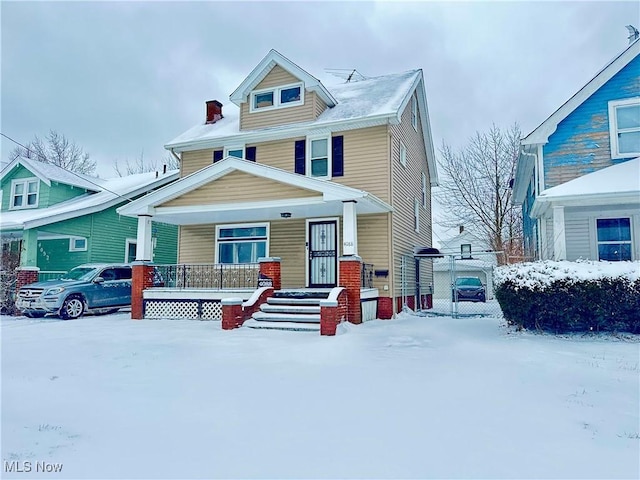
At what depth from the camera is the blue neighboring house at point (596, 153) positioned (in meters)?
11.5

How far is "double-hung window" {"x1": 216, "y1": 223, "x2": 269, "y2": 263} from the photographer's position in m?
14.7

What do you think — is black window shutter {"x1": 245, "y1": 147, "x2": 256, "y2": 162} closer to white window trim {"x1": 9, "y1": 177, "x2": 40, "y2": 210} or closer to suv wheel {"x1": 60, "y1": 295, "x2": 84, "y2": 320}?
suv wheel {"x1": 60, "y1": 295, "x2": 84, "y2": 320}

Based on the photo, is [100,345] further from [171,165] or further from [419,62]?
[171,165]

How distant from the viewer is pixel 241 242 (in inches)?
588

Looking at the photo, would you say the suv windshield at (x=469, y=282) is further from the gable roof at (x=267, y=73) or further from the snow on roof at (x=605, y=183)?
the gable roof at (x=267, y=73)

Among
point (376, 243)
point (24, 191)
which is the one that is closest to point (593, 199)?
point (376, 243)

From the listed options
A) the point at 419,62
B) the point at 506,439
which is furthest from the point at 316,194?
the point at 419,62

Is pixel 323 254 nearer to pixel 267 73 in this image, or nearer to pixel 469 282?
pixel 267 73

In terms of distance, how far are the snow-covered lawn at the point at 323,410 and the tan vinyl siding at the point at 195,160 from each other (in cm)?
904

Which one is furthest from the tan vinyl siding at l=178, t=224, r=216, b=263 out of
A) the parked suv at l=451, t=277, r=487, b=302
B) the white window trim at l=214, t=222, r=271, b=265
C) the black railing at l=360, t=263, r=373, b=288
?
the parked suv at l=451, t=277, r=487, b=302

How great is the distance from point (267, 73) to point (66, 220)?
382 inches

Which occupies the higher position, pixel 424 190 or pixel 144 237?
pixel 424 190

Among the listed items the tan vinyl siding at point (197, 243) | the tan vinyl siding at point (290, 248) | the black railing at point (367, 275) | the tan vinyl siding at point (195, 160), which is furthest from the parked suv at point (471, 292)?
the tan vinyl siding at point (195, 160)

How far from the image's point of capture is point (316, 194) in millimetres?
11375
